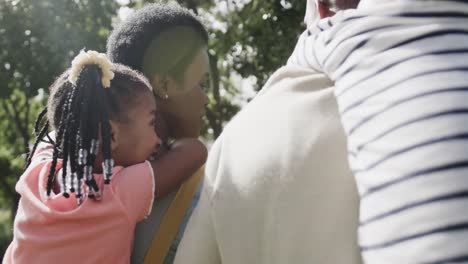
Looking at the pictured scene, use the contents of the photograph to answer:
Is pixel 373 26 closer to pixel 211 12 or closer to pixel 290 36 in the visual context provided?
pixel 290 36

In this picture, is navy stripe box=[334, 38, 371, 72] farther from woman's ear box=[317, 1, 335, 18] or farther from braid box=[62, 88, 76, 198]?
braid box=[62, 88, 76, 198]

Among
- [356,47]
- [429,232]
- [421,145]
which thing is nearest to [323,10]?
[356,47]

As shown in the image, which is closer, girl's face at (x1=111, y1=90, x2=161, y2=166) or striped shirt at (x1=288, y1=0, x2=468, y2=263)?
striped shirt at (x1=288, y1=0, x2=468, y2=263)

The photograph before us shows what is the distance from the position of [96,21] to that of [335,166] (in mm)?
14651

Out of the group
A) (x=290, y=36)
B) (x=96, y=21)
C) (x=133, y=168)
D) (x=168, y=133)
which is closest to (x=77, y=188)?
(x=133, y=168)

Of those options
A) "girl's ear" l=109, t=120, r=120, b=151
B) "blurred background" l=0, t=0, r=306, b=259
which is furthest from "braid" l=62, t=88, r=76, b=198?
"blurred background" l=0, t=0, r=306, b=259

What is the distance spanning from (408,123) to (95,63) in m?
1.13

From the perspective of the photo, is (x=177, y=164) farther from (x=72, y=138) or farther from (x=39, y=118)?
(x=39, y=118)

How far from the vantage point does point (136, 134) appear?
205 cm

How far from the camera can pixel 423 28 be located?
1253 millimetres

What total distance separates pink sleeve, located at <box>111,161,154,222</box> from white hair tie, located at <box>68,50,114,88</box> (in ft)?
0.91

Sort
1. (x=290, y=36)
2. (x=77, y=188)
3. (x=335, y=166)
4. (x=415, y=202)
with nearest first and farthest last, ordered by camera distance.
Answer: (x=415, y=202) → (x=335, y=166) → (x=77, y=188) → (x=290, y=36)

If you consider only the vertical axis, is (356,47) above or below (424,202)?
above

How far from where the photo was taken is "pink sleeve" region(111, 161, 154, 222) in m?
1.94
